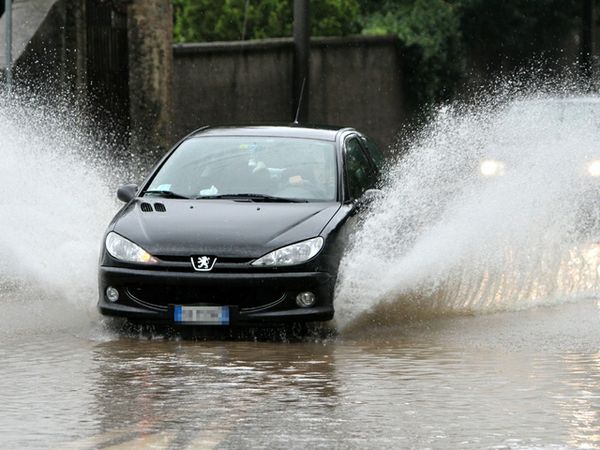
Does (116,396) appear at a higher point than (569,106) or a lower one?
lower

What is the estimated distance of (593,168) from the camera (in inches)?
721

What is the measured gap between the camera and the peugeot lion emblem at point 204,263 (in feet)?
39.6

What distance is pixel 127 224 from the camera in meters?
12.6

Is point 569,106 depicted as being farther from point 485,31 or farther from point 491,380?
point 485,31

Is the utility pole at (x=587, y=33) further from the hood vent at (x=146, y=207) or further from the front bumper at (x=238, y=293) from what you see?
the front bumper at (x=238, y=293)

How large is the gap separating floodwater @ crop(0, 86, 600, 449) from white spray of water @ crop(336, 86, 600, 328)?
0.02m

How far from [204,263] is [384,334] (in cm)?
147

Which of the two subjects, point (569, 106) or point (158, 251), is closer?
point (158, 251)

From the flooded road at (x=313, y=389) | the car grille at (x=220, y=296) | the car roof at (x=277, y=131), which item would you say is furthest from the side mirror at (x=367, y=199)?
the car grille at (x=220, y=296)

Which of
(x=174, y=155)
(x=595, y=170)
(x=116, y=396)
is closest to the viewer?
(x=116, y=396)

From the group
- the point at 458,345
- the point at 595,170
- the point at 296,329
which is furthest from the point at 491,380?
the point at 595,170

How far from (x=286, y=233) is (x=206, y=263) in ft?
1.91

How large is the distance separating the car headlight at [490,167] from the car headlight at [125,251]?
4559mm

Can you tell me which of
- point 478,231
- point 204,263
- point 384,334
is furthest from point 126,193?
point 478,231
